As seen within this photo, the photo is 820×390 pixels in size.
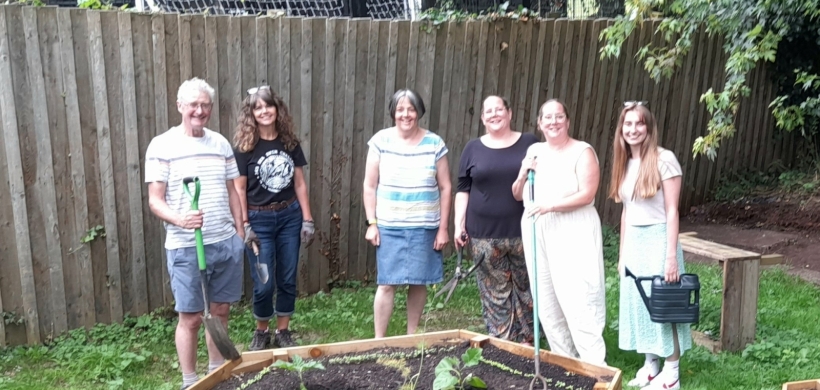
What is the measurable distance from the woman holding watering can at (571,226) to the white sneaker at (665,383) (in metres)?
0.33

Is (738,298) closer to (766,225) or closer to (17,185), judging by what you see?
(766,225)

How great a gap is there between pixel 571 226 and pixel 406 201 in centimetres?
92

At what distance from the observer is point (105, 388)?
3.94 meters

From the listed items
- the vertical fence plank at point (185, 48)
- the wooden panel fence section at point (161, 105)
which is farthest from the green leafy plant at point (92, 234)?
the vertical fence plank at point (185, 48)

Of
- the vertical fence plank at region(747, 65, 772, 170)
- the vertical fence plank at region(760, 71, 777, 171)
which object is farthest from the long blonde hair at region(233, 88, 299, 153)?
the vertical fence plank at region(760, 71, 777, 171)

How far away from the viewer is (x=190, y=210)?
3.49m

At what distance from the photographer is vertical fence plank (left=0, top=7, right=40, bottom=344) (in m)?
4.14

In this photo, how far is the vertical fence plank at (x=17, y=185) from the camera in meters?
4.14

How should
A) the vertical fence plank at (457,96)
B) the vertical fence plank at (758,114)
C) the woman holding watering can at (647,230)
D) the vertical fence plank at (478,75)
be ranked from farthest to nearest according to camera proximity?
the vertical fence plank at (758,114) < the vertical fence plank at (478,75) < the vertical fence plank at (457,96) < the woman holding watering can at (647,230)

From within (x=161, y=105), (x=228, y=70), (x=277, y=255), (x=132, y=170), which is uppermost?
(x=228, y=70)

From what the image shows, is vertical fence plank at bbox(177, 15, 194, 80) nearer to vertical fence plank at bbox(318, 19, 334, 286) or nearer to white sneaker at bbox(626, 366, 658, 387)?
vertical fence plank at bbox(318, 19, 334, 286)

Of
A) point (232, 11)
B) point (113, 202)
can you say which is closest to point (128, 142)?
point (113, 202)

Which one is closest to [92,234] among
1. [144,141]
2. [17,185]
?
[17,185]

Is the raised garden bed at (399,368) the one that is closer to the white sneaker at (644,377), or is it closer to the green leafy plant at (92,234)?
the white sneaker at (644,377)
